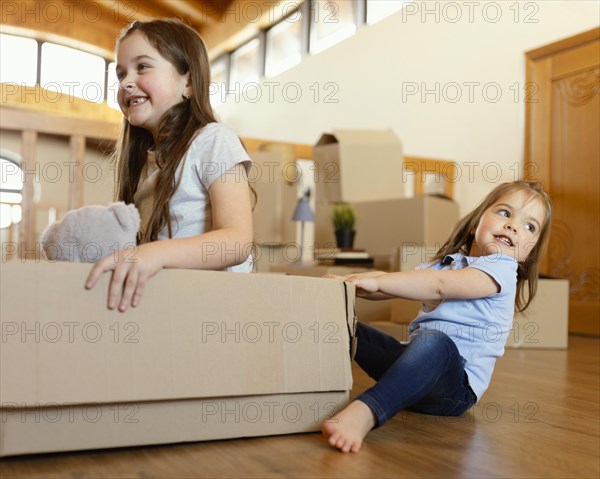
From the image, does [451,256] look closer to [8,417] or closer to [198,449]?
[198,449]

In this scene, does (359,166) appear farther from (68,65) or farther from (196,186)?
(68,65)

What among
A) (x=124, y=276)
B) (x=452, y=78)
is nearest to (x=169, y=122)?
(x=124, y=276)

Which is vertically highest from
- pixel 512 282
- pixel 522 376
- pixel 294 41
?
pixel 294 41

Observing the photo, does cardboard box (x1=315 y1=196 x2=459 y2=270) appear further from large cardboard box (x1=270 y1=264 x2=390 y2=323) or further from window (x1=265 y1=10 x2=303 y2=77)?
window (x1=265 y1=10 x2=303 y2=77)

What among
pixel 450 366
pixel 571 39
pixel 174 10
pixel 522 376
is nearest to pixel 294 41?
pixel 174 10

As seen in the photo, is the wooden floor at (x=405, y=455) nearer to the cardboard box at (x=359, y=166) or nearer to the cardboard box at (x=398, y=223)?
the cardboard box at (x=398, y=223)

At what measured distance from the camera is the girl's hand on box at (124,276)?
0.83 metres

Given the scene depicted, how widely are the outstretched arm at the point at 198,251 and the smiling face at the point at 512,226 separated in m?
0.46

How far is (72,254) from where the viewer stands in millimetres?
933

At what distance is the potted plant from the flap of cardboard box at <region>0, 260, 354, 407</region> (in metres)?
1.81

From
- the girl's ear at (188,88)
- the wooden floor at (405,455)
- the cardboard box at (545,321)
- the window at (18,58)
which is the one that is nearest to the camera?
the wooden floor at (405,455)

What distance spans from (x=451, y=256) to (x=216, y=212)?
47cm

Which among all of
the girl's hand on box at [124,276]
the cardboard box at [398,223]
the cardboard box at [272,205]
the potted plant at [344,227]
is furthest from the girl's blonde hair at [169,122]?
the cardboard box at [272,205]

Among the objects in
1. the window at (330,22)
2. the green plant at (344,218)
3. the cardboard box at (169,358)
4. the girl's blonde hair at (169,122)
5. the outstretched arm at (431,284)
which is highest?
the window at (330,22)
